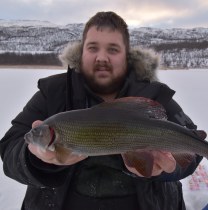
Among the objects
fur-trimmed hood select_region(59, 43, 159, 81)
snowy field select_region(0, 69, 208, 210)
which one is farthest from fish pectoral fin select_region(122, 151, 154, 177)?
snowy field select_region(0, 69, 208, 210)

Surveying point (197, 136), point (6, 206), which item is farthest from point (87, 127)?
point (6, 206)

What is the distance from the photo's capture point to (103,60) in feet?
8.25

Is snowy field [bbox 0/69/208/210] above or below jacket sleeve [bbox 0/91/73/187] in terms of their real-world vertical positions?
below

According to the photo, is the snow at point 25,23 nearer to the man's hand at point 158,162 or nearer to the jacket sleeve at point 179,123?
the jacket sleeve at point 179,123

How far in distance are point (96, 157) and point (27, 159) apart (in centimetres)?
44

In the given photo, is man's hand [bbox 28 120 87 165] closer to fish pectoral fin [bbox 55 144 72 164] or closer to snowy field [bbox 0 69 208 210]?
fish pectoral fin [bbox 55 144 72 164]

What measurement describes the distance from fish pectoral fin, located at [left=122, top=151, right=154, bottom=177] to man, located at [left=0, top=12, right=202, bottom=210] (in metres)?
0.18

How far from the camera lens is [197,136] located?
2.02 meters

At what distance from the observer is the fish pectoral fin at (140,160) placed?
6.44ft

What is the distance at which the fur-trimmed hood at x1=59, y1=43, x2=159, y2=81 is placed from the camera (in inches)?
109

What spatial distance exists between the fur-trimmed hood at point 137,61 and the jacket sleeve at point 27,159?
375mm

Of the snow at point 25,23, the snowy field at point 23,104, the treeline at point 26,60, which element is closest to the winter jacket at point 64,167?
the snowy field at point 23,104

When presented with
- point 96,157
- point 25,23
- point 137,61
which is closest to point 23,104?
point 137,61

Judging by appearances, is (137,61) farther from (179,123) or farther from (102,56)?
(179,123)
